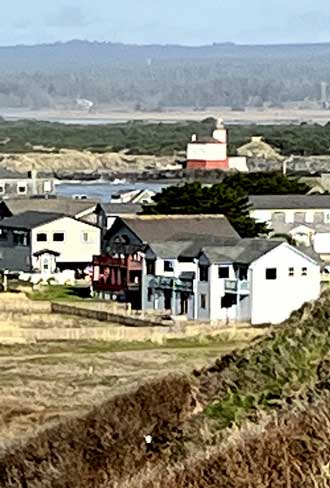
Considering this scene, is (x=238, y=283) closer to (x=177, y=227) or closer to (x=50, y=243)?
(x=177, y=227)

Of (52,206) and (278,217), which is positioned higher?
(52,206)

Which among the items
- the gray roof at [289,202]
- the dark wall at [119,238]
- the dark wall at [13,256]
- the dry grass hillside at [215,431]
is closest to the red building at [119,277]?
the dark wall at [119,238]

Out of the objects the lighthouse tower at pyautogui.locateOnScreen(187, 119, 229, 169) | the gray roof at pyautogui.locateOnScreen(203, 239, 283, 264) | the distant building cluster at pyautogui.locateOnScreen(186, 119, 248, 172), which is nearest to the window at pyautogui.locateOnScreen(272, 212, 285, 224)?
the gray roof at pyautogui.locateOnScreen(203, 239, 283, 264)

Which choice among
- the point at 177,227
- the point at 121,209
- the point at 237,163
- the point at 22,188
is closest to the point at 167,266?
the point at 177,227

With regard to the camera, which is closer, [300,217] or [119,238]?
[119,238]

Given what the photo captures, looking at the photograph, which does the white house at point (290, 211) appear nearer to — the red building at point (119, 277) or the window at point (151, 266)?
the red building at point (119, 277)

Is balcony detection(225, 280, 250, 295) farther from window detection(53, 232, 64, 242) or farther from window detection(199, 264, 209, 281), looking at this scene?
window detection(53, 232, 64, 242)

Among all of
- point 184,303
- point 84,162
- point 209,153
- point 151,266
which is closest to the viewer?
point 184,303
